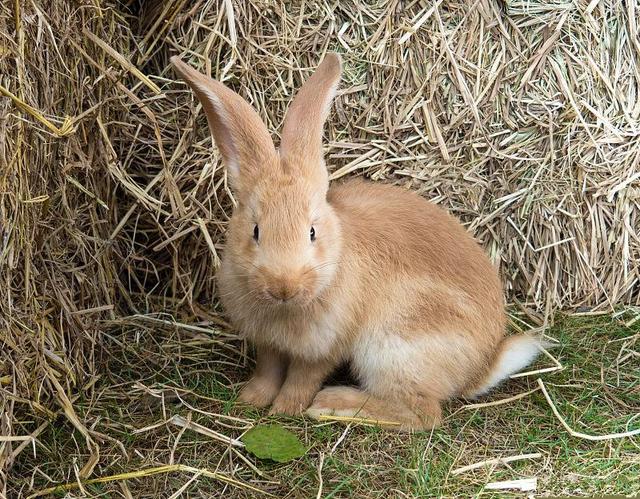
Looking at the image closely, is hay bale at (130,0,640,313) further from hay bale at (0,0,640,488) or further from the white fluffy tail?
the white fluffy tail

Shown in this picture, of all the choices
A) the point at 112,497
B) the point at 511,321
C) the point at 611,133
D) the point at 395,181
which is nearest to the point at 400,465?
the point at 112,497

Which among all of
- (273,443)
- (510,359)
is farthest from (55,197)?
(510,359)

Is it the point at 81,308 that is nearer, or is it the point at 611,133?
the point at 81,308

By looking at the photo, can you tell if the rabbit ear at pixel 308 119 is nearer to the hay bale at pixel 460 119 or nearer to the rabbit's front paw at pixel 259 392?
the hay bale at pixel 460 119

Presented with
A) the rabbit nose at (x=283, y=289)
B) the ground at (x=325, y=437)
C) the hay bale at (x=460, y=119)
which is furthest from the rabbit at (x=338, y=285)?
the hay bale at (x=460, y=119)

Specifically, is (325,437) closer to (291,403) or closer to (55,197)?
(291,403)

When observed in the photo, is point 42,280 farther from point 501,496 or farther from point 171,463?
point 501,496

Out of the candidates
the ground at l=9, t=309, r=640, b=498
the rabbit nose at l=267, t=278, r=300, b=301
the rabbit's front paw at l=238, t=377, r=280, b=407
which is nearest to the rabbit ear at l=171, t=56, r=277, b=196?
the rabbit nose at l=267, t=278, r=300, b=301
